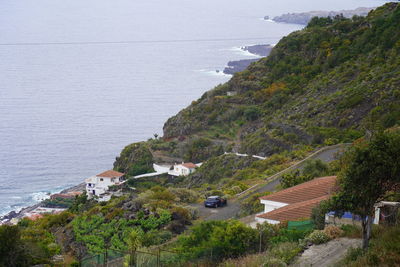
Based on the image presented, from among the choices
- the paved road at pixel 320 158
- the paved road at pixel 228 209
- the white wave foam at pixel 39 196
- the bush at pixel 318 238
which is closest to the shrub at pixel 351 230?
the bush at pixel 318 238

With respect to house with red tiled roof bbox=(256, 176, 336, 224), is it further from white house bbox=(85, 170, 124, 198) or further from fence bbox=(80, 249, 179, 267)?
white house bbox=(85, 170, 124, 198)

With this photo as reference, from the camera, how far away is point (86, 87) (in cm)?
10906

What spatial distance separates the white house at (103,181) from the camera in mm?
46312

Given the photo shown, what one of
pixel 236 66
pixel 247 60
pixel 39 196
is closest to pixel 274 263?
pixel 39 196

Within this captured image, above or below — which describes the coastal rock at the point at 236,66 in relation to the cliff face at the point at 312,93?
below

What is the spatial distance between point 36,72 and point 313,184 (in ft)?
355

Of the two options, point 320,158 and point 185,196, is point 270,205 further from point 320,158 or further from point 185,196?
point 320,158

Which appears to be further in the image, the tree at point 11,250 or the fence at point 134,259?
the tree at point 11,250

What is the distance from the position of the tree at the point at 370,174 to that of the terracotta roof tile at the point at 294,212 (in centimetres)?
511

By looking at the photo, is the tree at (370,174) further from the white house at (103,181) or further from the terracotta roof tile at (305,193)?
the white house at (103,181)

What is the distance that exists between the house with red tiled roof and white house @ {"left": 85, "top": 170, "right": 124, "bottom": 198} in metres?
27.6

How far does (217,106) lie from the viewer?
53406mm

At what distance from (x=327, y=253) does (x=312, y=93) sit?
33.6m

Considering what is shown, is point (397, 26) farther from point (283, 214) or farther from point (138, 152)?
point (283, 214)
